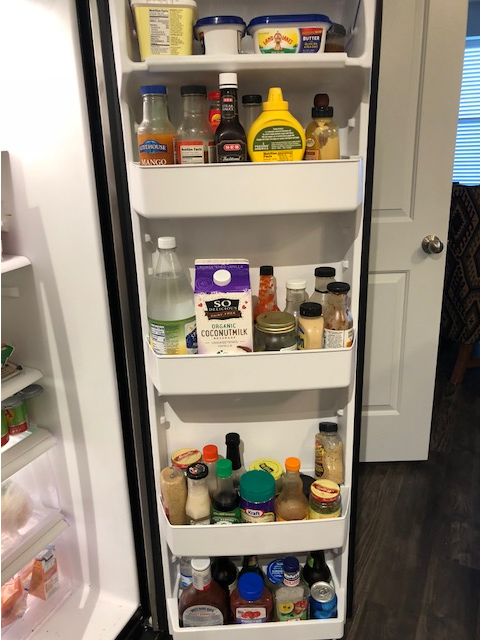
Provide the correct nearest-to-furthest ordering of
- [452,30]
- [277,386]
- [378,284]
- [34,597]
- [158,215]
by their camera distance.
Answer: [158,215]
[277,386]
[34,597]
[452,30]
[378,284]

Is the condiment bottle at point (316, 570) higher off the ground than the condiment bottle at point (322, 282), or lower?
lower

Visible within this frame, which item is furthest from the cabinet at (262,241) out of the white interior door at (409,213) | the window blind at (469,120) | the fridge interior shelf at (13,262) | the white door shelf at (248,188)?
the window blind at (469,120)

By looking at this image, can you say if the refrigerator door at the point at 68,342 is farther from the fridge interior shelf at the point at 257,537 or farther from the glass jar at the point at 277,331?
the glass jar at the point at 277,331

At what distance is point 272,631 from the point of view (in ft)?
4.38

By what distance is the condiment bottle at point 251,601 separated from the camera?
4.27 ft

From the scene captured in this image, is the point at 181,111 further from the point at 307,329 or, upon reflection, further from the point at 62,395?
the point at 62,395

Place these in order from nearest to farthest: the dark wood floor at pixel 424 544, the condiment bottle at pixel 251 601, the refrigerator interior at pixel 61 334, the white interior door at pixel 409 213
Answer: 1. the refrigerator interior at pixel 61 334
2. the condiment bottle at pixel 251 601
3. the dark wood floor at pixel 424 544
4. the white interior door at pixel 409 213

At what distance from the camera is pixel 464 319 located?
8.97 feet

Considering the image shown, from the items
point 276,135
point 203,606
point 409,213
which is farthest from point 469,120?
point 203,606

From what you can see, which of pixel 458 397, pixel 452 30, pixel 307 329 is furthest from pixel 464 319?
pixel 307 329

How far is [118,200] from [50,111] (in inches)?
8.4

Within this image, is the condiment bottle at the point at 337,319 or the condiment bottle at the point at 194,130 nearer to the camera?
the condiment bottle at the point at 194,130

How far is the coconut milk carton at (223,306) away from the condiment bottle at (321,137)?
256 millimetres

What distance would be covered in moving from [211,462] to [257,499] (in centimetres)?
14
